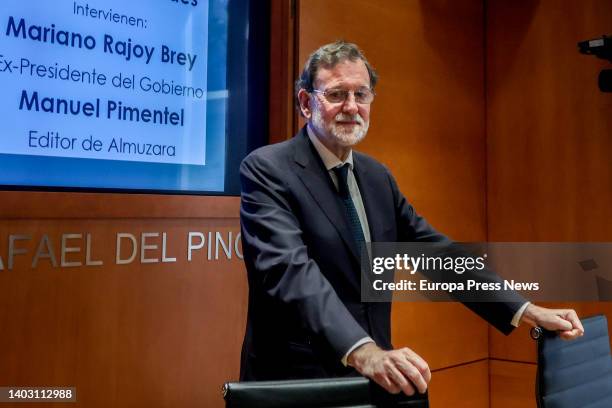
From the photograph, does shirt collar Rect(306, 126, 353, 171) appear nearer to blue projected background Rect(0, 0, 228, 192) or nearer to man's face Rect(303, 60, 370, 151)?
man's face Rect(303, 60, 370, 151)

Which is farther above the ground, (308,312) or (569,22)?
(569,22)

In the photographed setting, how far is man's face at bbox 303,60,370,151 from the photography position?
184 cm

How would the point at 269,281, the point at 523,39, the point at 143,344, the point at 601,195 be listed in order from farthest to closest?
the point at 523,39 < the point at 601,195 < the point at 143,344 < the point at 269,281

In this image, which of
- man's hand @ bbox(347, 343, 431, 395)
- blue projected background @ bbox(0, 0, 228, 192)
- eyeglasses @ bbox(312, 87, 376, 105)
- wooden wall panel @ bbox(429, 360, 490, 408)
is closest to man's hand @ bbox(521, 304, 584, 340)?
man's hand @ bbox(347, 343, 431, 395)

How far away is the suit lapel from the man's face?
0.08 metres

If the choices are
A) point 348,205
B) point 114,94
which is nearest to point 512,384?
point 348,205

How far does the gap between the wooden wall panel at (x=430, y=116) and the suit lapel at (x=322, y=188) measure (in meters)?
1.17

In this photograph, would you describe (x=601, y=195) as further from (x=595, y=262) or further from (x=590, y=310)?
(x=590, y=310)

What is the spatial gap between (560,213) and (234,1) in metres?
2.16

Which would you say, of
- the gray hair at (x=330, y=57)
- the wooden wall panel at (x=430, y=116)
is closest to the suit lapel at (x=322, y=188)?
the gray hair at (x=330, y=57)

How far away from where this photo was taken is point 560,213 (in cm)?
345

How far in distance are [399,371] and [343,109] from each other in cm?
98

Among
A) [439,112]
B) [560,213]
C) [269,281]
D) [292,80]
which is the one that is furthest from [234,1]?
[560,213]
